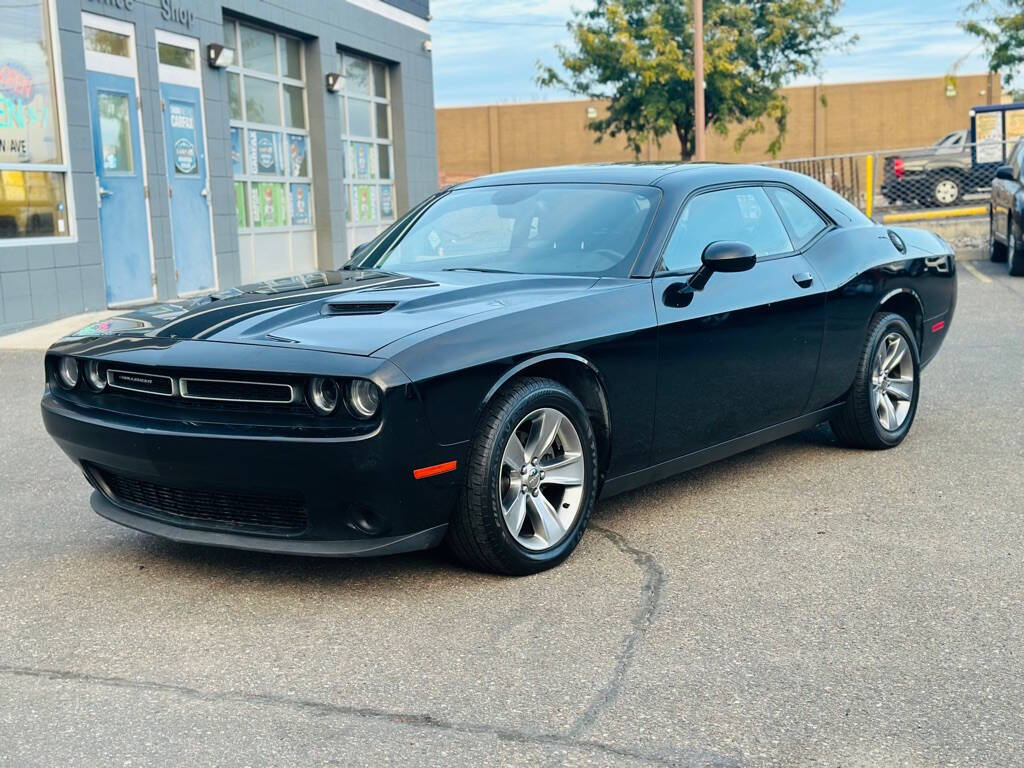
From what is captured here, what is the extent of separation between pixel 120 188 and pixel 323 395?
10.0 metres

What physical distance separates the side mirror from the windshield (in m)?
0.27

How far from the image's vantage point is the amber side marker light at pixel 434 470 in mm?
3752

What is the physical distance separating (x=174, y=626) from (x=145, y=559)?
0.78 metres

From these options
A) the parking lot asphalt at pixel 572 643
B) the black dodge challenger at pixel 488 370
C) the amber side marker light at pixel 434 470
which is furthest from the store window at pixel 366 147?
the amber side marker light at pixel 434 470

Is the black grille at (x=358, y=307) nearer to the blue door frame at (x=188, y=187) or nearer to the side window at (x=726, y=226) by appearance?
the side window at (x=726, y=226)

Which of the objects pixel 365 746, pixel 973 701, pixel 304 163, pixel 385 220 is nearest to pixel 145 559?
pixel 365 746

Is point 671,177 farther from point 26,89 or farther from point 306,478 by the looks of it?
point 26,89

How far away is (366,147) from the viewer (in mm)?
19391

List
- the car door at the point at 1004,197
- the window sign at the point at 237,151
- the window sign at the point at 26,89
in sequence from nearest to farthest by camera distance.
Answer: the window sign at the point at 26,89 < the car door at the point at 1004,197 < the window sign at the point at 237,151

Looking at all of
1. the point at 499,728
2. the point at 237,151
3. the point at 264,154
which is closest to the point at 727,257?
the point at 499,728

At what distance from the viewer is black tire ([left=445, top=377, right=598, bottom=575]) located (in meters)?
3.92

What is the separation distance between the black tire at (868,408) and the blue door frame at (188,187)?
958cm

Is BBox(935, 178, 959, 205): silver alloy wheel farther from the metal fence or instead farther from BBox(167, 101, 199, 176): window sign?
BBox(167, 101, 199, 176): window sign

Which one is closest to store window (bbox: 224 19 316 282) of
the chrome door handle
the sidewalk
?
the sidewalk
